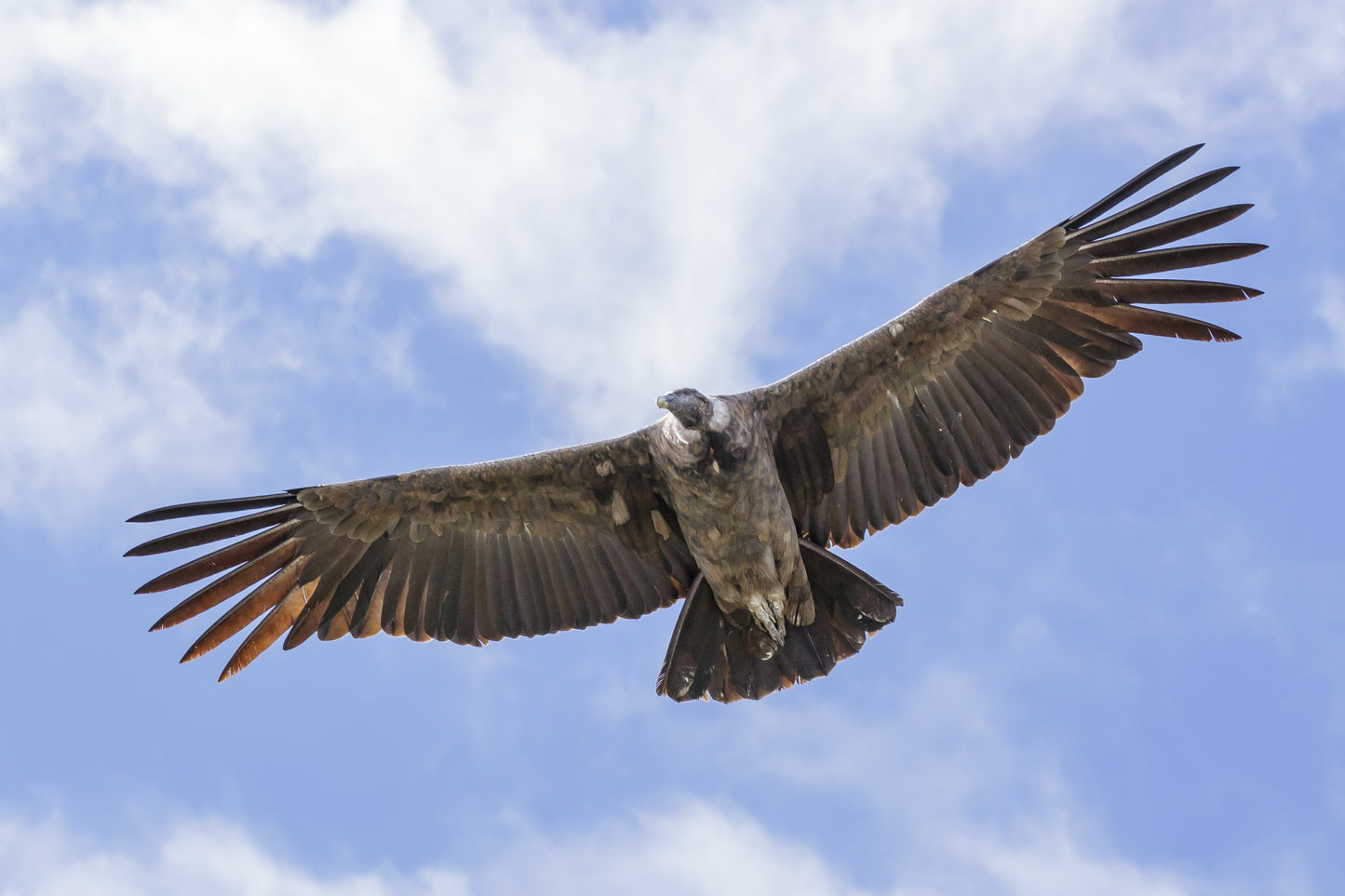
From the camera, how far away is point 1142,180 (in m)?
8.53

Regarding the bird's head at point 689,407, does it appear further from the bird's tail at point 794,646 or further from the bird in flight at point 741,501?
the bird's tail at point 794,646

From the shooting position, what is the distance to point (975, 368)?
9336 millimetres

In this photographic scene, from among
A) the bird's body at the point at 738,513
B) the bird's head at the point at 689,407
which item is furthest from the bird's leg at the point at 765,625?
the bird's head at the point at 689,407

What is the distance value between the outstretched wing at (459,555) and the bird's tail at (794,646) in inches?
21.7

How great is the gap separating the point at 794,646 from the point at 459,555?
2449 millimetres

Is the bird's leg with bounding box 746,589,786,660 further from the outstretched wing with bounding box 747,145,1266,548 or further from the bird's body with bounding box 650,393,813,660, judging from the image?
the outstretched wing with bounding box 747,145,1266,548

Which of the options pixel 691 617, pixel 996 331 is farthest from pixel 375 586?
pixel 996 331

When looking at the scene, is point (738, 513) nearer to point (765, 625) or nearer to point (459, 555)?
point (765, 625)

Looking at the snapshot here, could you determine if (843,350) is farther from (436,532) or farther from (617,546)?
(436,532)

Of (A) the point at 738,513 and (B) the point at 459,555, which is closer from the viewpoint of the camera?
(A) the point at 738,513

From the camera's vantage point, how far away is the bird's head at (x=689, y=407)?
27.9ft

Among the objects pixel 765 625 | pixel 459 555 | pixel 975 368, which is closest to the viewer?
pixel 765 625

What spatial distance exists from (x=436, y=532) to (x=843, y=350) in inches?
123

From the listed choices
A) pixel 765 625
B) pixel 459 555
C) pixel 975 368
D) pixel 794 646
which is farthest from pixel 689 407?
pixel 459 555
